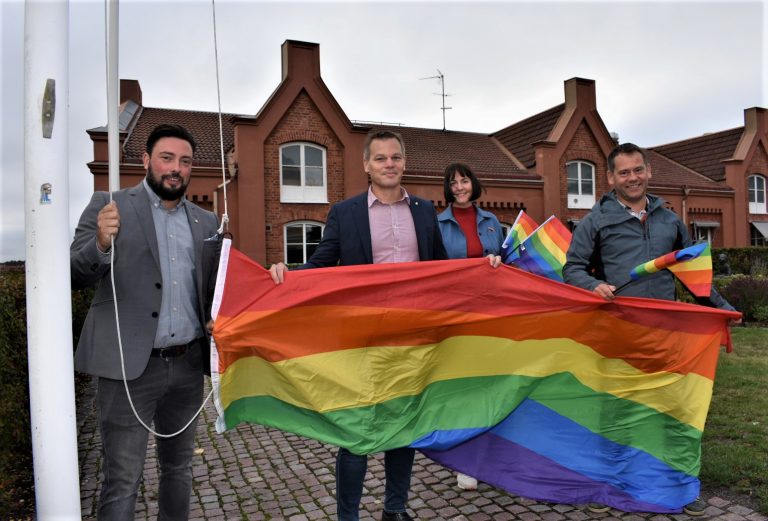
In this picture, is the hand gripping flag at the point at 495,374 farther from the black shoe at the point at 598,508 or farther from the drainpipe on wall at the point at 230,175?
the drainpipe on wall at the point at 230,175

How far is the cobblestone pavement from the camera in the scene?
4.15m

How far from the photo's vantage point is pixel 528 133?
3006 centimetres

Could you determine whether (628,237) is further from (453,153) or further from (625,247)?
(453,153)

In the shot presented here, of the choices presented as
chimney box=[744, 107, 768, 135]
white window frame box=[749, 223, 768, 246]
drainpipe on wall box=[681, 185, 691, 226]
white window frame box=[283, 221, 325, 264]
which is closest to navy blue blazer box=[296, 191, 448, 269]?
white window frame box=[283, 221, 325, 264]

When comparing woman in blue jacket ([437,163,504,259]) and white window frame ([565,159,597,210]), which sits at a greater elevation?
white window frame ([565,159,597,210])

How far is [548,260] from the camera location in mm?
5918

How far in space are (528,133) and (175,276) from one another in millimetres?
29260

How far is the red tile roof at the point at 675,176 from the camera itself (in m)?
31.3

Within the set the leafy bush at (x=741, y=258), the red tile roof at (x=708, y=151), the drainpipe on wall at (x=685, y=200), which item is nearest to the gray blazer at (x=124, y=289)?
the leafy bush at (x=741, y=258)

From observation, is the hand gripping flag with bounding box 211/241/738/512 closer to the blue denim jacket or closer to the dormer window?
the blue denim jacket

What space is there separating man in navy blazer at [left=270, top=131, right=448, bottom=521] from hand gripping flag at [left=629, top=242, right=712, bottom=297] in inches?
60.9

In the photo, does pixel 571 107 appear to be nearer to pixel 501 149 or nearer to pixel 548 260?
pixel 501 149

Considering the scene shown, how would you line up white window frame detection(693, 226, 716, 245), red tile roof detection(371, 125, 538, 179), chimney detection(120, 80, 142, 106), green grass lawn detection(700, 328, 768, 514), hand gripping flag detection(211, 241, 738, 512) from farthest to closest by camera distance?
white window frame detection(693, 226, 716, 245), red tile roof detection(371, 125, 538, 179), chimney detection(120, 80, 142, 106), green grass lawn detection(700, 328, 768, 514), hand gripping flag detection(211, 241, 738, 512)

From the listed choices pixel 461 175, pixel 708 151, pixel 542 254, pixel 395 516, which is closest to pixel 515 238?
pixel 542 254
